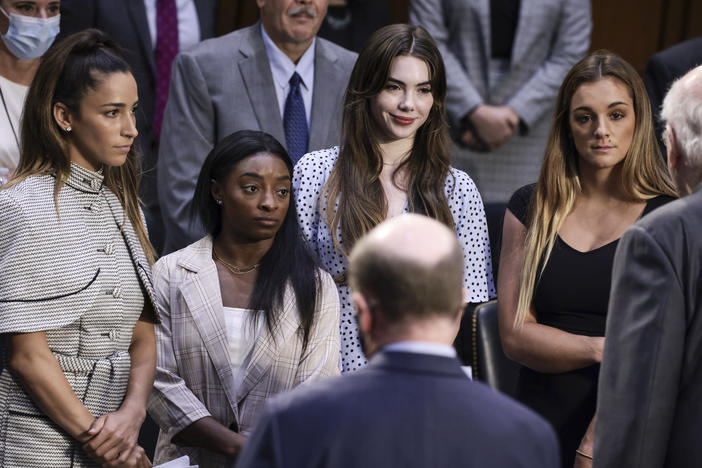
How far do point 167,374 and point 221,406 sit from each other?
0.59ft

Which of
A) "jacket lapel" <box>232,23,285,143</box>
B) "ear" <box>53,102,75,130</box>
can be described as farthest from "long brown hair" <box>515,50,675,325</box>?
"ear" <box>53,102,75,130</box>

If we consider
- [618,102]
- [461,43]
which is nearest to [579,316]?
[618,102]

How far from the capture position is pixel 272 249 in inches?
125

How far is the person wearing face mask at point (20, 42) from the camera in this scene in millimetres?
3820

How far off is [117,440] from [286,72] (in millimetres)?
1997

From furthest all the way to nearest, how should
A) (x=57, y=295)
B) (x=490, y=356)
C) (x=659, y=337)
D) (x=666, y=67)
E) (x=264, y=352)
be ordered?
(x=666, y=67)
(x=490, y=356)
(x=264, y=352)
(x=57, y=295)
(x=659, y=337)

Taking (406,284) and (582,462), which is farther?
(582,462)

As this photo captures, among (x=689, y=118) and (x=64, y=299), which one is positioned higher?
(x=689, y=118)

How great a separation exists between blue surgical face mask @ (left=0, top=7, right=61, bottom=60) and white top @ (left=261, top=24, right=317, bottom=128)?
0.88 m

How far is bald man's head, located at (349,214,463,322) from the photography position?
65.5 inches

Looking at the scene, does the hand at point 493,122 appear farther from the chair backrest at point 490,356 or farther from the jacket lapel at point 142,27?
the jacket lapel at point 142,27

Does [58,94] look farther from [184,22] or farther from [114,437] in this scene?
[184,22]

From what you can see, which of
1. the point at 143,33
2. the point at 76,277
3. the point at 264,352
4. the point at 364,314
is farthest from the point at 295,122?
the point at 364,314

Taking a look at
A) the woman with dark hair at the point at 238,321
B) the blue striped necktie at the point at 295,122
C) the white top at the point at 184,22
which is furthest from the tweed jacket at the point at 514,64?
the woman with dark hair at the point at 238,321
